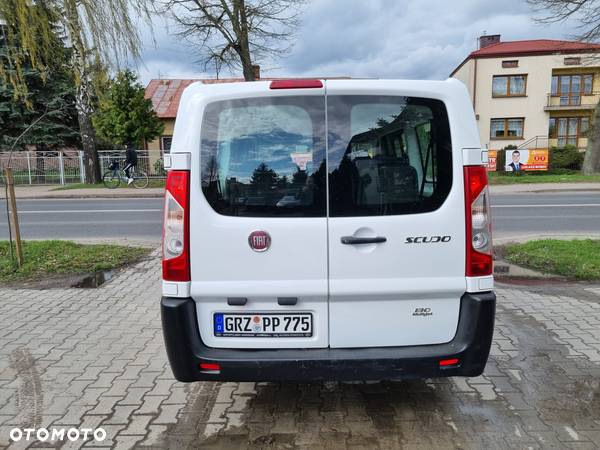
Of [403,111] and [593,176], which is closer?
[403,111]

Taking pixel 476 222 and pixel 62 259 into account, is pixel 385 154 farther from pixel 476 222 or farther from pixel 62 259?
pixel 62 259

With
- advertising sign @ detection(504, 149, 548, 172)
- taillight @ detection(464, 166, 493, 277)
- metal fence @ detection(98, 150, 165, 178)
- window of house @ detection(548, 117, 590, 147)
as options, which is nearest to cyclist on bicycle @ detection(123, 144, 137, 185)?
metal fence @ detection(98, 150, 165, 178)

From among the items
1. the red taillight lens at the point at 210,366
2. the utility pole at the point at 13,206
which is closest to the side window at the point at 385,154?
the red taillight lens at the point at 210,366

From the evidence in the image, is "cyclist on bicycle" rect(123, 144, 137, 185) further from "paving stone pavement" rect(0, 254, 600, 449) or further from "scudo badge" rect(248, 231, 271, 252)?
"scudo badge" rect(248, 231, 271, 252)

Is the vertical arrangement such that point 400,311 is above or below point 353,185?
below

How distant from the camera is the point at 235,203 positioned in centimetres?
258

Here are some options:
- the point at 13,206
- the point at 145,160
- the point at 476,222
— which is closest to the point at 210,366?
the point at 476,222

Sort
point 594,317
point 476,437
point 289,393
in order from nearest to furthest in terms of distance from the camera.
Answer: point 476,437 < point 289,393 < point 594,317

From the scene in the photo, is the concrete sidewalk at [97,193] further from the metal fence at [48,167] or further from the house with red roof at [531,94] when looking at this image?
the house with red roof at [531,94]

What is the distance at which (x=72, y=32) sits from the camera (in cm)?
584

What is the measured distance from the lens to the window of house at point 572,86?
36.2 metres

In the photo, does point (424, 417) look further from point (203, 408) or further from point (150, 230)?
point (150, 230)

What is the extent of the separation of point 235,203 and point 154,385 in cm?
171

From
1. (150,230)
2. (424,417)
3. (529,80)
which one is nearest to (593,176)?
(529,80)
